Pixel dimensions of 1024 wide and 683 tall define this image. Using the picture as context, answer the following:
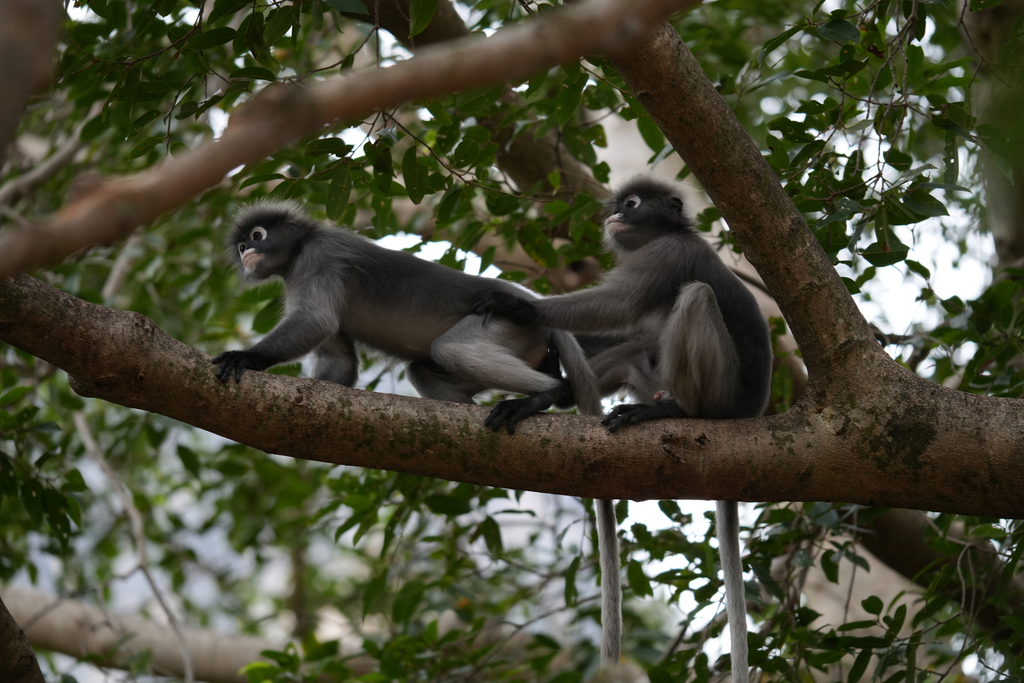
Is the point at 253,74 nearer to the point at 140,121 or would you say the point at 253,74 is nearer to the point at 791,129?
the point at 140,121

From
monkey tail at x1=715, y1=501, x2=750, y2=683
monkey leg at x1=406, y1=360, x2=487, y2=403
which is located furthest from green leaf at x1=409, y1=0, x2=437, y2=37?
monkey tail at x1=715, y1=501, x2=750, y2=683

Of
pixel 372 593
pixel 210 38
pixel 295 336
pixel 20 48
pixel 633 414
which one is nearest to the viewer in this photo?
pixel 20 48

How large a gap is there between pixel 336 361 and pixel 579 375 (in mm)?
1171

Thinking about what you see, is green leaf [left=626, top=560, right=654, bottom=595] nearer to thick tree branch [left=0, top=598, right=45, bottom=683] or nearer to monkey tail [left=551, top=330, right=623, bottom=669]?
monkey tail [left=551, top=330, right=623, bottom=669]

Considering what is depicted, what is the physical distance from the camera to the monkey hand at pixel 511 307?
3633 millimetres

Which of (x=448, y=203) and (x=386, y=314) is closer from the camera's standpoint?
(x=448, y=203)

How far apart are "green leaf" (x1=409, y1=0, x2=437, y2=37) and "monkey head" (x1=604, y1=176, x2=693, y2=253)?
1.65 m

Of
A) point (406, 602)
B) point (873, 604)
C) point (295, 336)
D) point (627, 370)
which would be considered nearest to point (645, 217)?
point (627, 370)

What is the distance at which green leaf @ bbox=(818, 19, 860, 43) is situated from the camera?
3.10 metres

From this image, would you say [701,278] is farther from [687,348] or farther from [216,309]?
[216,309]

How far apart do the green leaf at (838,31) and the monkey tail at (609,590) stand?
6.41 feet

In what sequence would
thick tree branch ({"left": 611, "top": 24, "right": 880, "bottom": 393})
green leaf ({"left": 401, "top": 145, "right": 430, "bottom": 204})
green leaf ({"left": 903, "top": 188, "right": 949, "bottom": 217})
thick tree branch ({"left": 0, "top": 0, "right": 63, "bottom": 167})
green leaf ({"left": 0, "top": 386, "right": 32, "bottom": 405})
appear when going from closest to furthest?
1. thick tree branch ({"left": 0, "top": 0, "right": 63, "bottom": 167})
2. thick tree branch ({"left": 611, "top": 24, "right": 880, "bottom": 393})
3. green leaf ({"left": 903, "top": 188, "right": 949, "bottom": 217})
4. green leaf ({"left": 401, "top": 145, "right": 430, "bottom": 204})
5. green leaf ({"left": 0, "top": 386, "right": 32, "bottom": 405})

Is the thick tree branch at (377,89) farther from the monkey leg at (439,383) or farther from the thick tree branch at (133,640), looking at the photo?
the thick tree branch at (133,640)

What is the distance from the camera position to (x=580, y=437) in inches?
112
